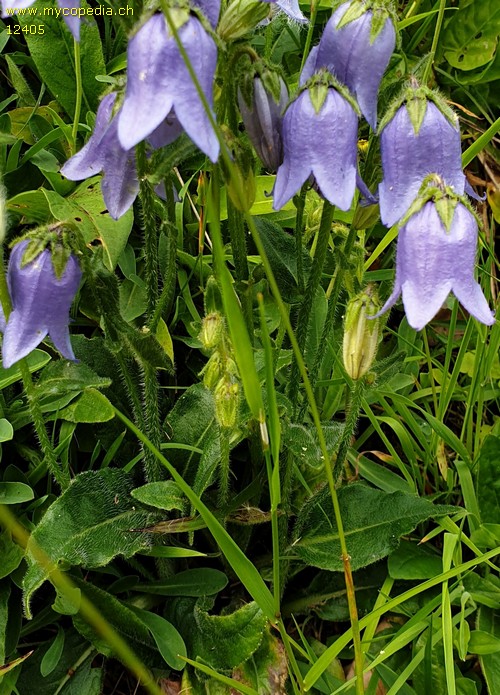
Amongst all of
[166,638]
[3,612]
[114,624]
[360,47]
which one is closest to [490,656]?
[166,638]

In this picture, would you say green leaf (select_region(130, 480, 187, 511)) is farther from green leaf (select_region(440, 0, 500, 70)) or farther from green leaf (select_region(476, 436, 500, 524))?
green leaf (select_region(440, 0, 500, 70))

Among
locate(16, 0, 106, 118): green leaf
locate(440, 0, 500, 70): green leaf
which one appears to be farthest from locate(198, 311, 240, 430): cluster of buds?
locate(440, 0, 500, 70): green leaf

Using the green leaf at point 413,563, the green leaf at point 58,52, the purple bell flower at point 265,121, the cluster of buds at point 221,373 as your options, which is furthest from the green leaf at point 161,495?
the green leaf at point 58,52

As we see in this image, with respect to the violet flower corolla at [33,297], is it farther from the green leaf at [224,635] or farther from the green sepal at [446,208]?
the green leaf at [224,635]

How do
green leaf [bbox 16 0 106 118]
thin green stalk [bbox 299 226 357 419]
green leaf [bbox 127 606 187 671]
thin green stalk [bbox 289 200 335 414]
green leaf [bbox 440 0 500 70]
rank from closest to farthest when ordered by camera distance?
thin green stalk [bbox 289 200 335 414] → thin green stalk [bbox 299 226 357 419] → green leaf [bbox 127 606 187 671] → green leaf [bbox 16 0 106 118] → green leaf [bbox 440 0 500 70]

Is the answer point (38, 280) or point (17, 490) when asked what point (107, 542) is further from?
point (38, 280)

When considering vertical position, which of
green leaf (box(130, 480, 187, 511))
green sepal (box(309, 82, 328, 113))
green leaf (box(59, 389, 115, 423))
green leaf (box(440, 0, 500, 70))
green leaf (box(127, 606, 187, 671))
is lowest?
green leaf (box(127, 606, 187, 671))
